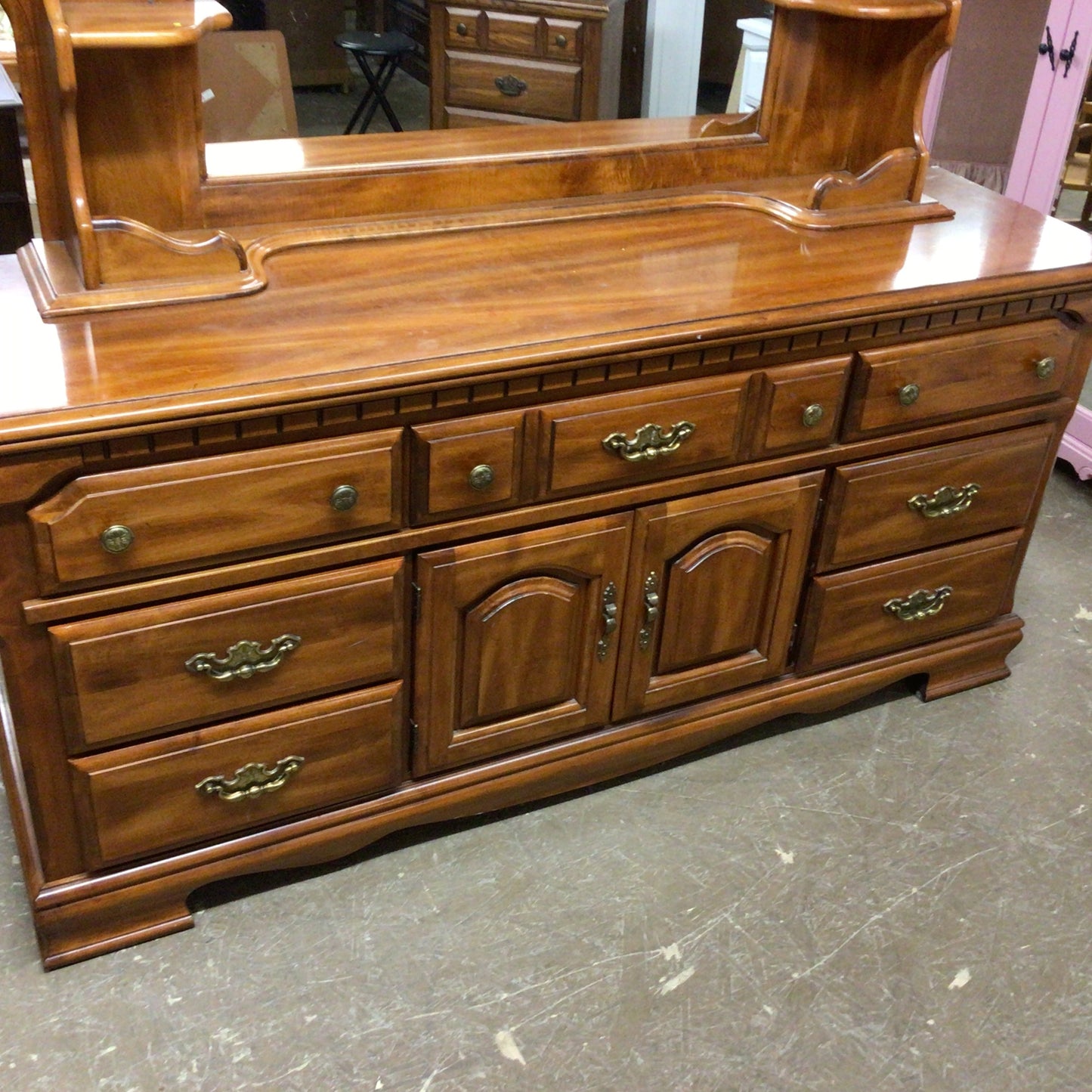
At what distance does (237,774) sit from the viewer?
160 centimetres

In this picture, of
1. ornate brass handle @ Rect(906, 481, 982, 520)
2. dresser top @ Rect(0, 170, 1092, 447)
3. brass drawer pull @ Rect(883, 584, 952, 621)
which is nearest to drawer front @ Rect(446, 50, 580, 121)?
dresser top @ Rect(0, 170, 1092, 447)

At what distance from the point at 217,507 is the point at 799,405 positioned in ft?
2.70

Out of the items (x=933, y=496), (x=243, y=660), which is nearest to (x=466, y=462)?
(x=243, y=660)

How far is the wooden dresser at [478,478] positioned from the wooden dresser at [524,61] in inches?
1.9

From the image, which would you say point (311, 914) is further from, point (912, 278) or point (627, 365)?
point (912, 278)

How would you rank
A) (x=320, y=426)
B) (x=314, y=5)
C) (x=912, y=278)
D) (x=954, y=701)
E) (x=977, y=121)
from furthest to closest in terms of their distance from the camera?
(x=977, y=121) < (x=954, y=701) < (x=912, y=278) < (x=314, y=5) < (x=320, y=426)

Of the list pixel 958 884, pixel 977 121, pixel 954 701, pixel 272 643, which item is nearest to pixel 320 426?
pixel 272 643

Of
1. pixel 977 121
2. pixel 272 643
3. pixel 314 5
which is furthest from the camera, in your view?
pixel 977 121

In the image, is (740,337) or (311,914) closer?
(740,337)

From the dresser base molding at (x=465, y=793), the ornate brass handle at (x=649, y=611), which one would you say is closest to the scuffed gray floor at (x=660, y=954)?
the dresser base molding at (x=465, y=793)

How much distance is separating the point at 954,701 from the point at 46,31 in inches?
69.6

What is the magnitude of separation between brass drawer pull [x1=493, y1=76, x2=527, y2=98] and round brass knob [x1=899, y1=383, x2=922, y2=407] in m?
0.72

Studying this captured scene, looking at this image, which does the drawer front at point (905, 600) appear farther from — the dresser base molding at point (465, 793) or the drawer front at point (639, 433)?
the drawer front at point (639, 433)

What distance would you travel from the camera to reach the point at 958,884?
1.84 m
